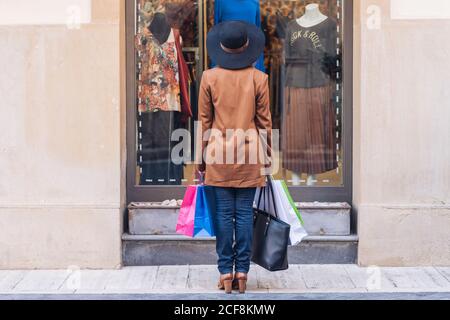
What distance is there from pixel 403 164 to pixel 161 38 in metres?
2.40

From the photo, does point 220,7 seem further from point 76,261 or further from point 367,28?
point 76,261

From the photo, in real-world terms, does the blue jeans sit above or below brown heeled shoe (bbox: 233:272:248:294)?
above

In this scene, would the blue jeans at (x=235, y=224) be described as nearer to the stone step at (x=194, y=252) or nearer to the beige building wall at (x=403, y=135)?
the stone step at (x=194, y=252)

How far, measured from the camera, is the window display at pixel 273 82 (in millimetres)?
7613

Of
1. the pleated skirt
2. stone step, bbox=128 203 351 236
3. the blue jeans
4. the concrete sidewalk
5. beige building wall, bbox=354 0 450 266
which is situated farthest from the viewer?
the pleated skirt

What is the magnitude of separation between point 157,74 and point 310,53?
1.39 metres

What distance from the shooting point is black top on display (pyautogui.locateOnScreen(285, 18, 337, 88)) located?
762cm

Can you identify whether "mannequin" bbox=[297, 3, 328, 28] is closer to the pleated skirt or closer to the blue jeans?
the pleated skirt

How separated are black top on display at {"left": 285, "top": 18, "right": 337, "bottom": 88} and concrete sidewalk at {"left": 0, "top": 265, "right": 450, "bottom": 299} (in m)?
1.70

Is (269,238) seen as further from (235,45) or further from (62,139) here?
(62,139)

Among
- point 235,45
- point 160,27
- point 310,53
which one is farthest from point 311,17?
point 235,45

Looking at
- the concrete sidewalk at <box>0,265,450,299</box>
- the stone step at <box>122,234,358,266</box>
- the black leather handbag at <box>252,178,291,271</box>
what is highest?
the black leather handbag at <box>252,178,291,271</box>

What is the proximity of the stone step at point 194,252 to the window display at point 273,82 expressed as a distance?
63 cm

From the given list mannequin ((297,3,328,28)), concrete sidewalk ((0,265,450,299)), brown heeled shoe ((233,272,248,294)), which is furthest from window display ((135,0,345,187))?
brown heeled shoe ((233,272,248,294))
